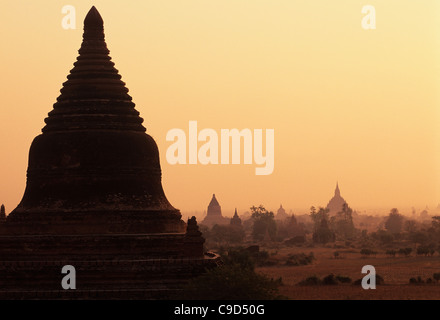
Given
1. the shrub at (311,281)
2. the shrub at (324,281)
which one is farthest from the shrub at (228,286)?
the shrub at (324,281)

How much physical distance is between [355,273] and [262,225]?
69279 mm

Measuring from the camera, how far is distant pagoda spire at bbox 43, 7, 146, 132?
3538 centimetres

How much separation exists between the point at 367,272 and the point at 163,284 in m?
44.9

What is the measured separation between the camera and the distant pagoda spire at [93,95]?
35.4m

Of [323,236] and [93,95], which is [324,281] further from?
[323,236]

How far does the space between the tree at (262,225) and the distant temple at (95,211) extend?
100 metres

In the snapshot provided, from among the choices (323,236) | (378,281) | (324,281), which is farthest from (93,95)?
(323,236)

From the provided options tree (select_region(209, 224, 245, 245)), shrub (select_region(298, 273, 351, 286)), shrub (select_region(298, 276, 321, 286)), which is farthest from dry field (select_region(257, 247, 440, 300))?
tree (select_region(209, 224, 245, 245))

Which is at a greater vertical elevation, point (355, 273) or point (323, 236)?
point (323, 236)

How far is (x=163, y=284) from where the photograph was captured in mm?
32156

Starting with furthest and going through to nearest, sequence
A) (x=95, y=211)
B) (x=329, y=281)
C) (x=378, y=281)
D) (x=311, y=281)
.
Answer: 1. (x=329, y=281)
2. (x=311, y=281)
3. (x=378, y=281)
4. (x=95, y=211)

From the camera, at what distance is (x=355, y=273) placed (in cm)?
7656
